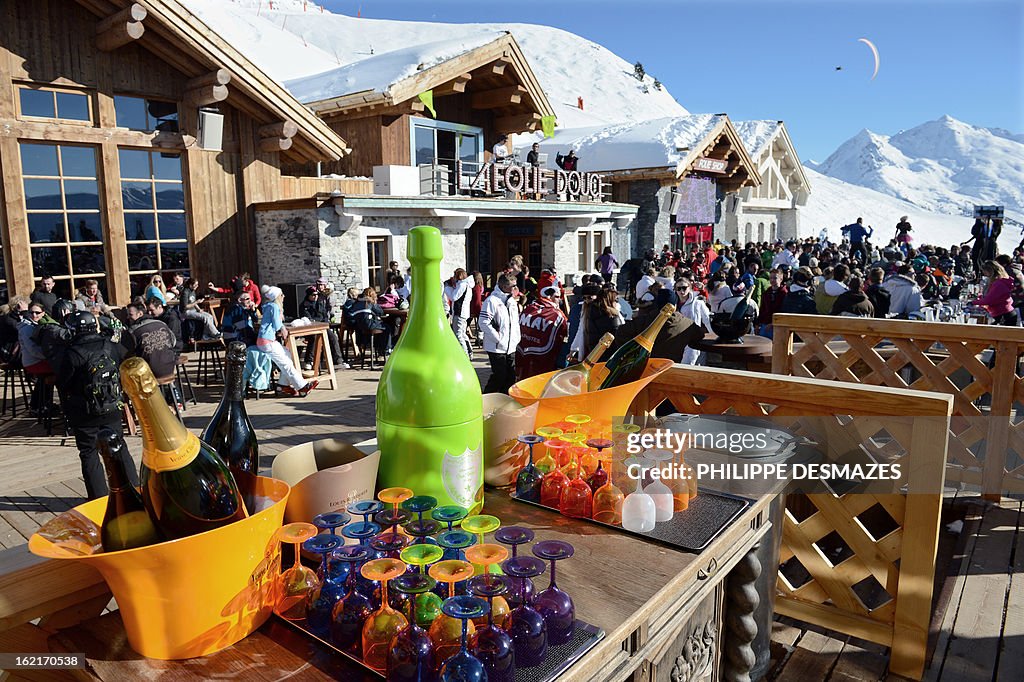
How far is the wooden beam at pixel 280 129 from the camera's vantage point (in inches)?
508

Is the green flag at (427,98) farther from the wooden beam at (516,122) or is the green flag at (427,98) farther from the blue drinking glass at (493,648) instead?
the blue drinking glass at (493,648)

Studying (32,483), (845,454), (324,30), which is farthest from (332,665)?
(324,30)

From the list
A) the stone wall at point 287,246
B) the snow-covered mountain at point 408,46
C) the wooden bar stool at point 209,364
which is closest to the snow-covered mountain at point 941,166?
the snow-covered mountain at point 408,46

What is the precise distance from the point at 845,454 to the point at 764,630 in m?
0.95

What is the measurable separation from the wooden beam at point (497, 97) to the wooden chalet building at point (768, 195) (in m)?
13.1

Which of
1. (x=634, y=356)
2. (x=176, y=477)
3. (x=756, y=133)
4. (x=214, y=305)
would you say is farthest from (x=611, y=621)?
(x=756, y=133)

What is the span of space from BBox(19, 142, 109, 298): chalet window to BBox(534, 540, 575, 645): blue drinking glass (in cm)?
1239

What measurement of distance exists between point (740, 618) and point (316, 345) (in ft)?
26.0

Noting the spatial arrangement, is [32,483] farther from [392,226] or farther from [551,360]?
[392,226]

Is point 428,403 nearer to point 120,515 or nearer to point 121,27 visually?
point 120,515

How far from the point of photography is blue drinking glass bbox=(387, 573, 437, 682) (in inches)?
44.4

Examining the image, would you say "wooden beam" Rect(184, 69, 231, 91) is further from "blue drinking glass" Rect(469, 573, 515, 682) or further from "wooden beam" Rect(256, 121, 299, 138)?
"blue drinking glass" Rect(469, 573, 515, 682)

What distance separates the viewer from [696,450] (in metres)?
2.41

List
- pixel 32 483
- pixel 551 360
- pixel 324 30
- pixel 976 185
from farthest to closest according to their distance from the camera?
pixel 976 185
pixel 324 30
pixel 551 360
pixel 32 483
